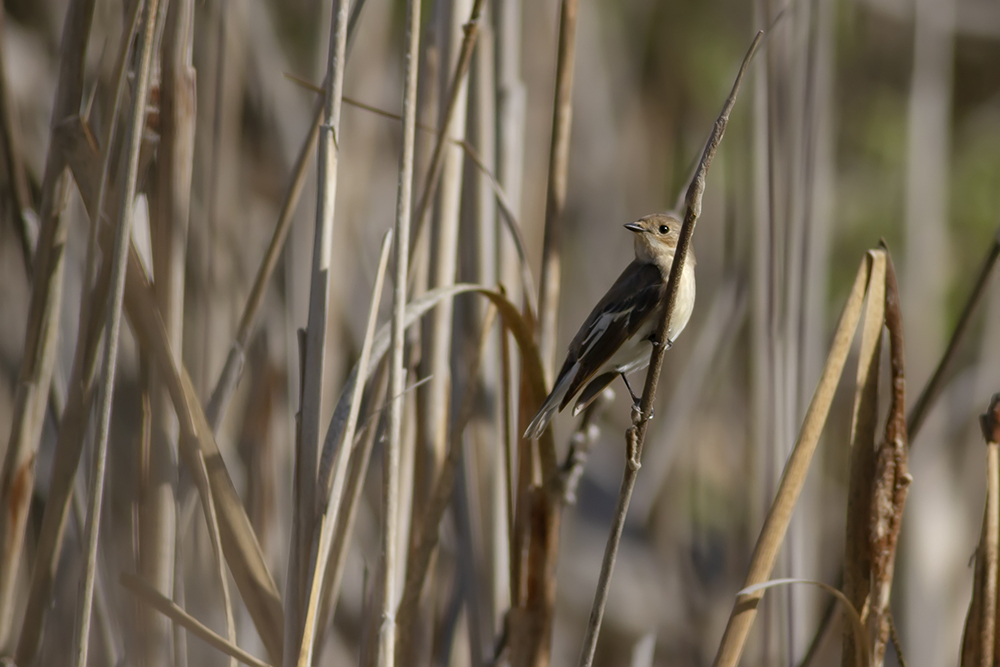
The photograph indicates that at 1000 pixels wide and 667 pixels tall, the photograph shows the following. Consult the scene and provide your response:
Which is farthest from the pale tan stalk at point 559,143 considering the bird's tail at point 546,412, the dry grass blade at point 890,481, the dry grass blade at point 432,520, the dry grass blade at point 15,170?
the dry grass blade at point 15,170

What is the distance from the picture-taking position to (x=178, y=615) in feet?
4.50

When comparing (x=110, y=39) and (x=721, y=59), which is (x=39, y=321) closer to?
(x=110, y=39)

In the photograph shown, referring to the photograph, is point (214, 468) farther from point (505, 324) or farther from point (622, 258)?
point (622, 258)

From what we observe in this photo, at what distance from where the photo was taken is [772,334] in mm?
2027

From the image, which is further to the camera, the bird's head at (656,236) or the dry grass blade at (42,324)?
the bird's head at (656,236)

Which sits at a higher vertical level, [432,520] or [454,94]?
[454,94]

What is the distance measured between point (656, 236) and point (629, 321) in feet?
1.00

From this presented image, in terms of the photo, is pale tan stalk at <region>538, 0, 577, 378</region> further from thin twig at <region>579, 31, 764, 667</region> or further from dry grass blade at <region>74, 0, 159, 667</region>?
dry grass blade at <region>74, 0, 159, 667</region>

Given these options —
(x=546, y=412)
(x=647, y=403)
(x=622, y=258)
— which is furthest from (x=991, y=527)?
(x=622, y=258)

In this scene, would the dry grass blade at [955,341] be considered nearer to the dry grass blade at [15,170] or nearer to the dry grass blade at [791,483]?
the dry grass blade at [791,483]

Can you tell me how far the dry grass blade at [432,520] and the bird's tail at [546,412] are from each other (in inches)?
5.2

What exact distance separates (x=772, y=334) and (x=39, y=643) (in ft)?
5.33

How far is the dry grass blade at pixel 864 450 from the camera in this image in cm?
140

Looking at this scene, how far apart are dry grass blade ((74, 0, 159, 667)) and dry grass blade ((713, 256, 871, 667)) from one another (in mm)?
985
